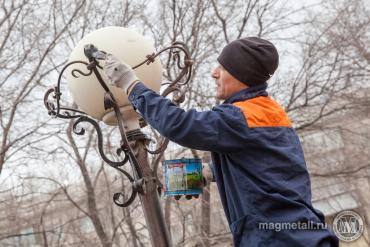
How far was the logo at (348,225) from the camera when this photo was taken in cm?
939

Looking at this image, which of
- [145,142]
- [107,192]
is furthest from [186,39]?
[145,142]

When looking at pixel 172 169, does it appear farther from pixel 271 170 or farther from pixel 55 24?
pixel 55 24

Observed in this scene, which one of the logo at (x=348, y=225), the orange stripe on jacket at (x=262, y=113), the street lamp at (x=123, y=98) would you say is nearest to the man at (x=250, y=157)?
the orange stripe on jacket at (x=262, y=113)

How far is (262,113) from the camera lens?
1.48 m

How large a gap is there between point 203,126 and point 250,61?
1.28 feet

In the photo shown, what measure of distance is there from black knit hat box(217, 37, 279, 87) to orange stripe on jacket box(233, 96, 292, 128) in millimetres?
102

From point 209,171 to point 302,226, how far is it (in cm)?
52

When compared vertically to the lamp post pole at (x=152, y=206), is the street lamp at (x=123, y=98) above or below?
above

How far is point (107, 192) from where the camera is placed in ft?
27.6

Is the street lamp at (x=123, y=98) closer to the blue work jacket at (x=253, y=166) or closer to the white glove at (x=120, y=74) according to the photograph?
the white glove at (x=120, y=74)

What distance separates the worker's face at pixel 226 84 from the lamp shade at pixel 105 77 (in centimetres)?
32

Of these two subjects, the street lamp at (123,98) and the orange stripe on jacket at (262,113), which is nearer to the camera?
the orange stripe on jacket at (262,113)

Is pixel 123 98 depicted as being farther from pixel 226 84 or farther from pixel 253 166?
pixel 253 166

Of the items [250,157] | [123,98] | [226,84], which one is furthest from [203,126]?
[123,98]
